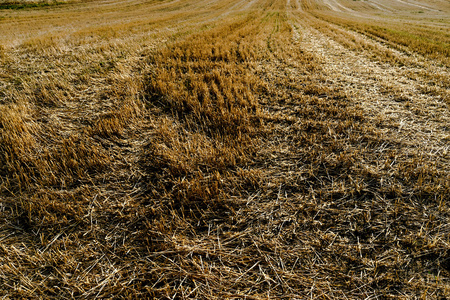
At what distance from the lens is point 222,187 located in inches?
106

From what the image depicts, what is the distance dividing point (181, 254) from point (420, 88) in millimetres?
6327

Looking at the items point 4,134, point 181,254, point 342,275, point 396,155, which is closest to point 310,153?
point 396,155

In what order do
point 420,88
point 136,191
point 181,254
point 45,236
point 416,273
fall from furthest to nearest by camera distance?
1. point 420,88
2. point 136,191
3. point 45,236
4. point 181,254
5. point 416,273

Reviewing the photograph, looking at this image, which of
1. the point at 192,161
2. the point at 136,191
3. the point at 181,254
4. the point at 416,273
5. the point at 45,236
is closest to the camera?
the point at 416,273

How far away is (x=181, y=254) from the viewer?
6.71 feet

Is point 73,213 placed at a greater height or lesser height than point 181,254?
greater

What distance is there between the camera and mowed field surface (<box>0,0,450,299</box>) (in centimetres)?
187

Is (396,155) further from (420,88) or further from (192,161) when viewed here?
(420,88)

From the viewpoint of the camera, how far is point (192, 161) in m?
3.03

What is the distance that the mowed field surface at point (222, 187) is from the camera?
1.87 metres

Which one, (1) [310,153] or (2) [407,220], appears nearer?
(2) [407,220]

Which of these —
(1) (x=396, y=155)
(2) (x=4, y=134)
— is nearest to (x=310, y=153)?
(1) (x=396, y=155)

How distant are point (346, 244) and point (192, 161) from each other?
6.58 ft

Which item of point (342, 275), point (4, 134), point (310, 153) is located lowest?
point (342, 275)
